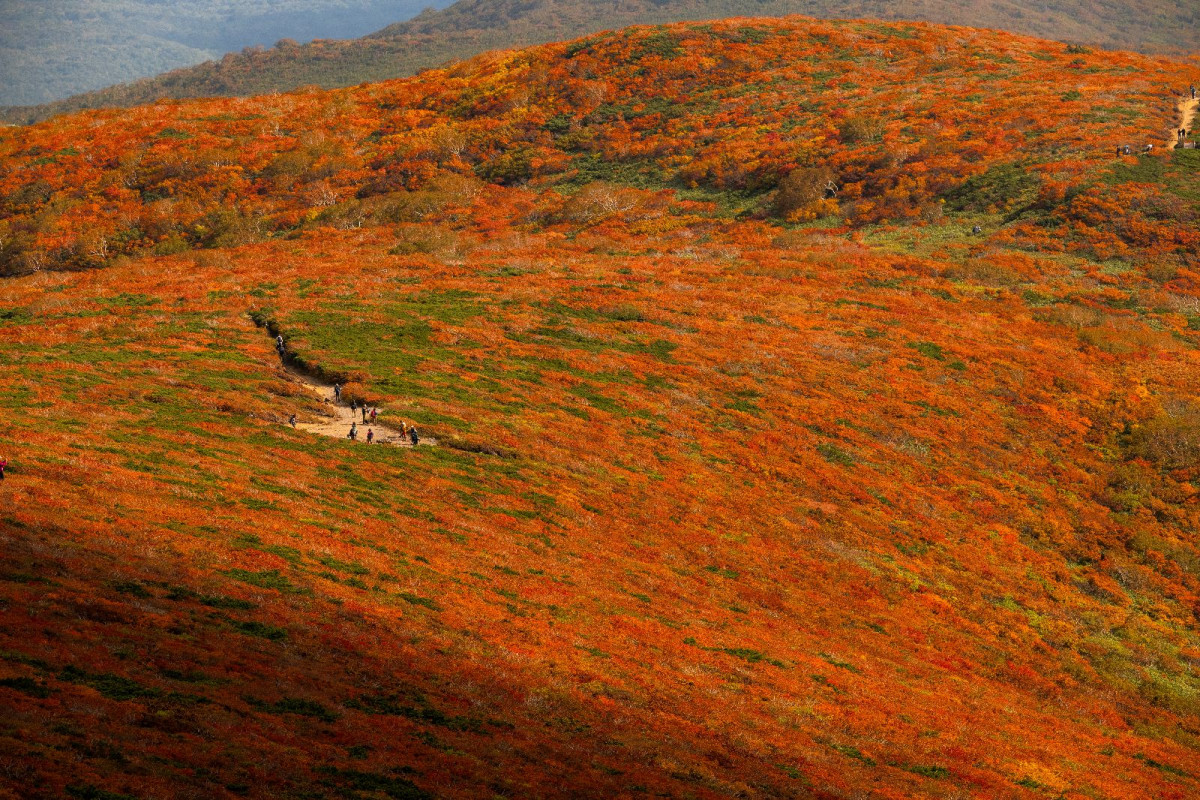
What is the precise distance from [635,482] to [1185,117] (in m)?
85.4

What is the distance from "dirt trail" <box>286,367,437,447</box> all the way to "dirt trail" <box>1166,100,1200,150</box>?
79712 mm

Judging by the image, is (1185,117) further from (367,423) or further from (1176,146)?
(367,423)

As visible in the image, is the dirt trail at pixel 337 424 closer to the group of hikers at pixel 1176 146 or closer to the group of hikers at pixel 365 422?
the group of hikers at pixel 365 422

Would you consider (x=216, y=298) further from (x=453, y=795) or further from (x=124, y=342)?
(x=453, y=795)

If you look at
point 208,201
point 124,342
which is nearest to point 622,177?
point 208,201

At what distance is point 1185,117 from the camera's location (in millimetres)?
86812

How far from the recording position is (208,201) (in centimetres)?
9488

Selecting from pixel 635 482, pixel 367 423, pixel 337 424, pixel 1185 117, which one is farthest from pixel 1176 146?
pixel 337 424

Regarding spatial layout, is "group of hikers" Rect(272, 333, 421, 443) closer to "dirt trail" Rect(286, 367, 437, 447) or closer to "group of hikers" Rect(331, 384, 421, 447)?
"group of hikers" Rect(331, 384, 421, 447)

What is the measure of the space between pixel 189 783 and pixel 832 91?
113830mm

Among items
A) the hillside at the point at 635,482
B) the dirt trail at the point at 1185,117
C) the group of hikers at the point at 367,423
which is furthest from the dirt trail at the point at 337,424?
the dirt trail at the point at 1185,117

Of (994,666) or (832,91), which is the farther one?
(832,91)

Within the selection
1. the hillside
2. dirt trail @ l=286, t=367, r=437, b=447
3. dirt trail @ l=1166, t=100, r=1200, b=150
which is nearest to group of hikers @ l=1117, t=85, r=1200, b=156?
dirt trail @ l=1166, t=100, r=1200, b=150

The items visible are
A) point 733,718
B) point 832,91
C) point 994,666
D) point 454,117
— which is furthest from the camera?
point 454,117
